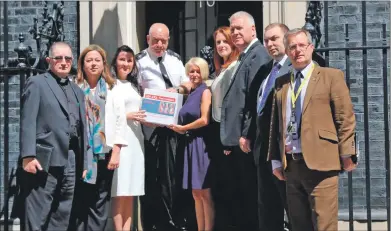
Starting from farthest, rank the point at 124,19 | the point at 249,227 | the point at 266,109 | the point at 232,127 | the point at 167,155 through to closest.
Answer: the point at 124,19 < the point at 167,155 < the point at 249,227 < the point at 232,127 < the point at 266,109

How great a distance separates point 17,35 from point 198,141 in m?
3.08

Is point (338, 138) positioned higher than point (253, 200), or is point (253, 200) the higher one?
point (338, 138)

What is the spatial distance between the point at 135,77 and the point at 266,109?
1.71 m

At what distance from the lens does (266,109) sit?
6156mm

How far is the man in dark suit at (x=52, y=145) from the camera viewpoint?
21.3 ft

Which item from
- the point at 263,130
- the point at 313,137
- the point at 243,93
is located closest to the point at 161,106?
the point at 243,93

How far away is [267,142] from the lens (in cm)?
619

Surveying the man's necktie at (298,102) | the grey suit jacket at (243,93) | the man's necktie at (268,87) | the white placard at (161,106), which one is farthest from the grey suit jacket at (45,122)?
the man's necktie at (298,102)

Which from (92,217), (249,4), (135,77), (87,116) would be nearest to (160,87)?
(135,77)

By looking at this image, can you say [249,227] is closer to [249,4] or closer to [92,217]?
[92,217]

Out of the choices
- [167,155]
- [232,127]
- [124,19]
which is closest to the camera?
[232,127]

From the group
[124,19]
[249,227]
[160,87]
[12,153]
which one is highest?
[124,19]

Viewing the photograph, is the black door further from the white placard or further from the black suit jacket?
the black suit jacket

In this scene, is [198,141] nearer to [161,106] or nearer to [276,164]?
[161,106]
